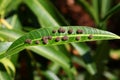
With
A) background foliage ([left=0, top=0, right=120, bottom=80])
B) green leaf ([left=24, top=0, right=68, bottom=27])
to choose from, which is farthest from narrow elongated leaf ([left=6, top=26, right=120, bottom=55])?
green leaf ([left=24, top=0, right=68, bottom=27])

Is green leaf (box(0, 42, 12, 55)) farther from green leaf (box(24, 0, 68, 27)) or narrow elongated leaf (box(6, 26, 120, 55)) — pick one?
green leaf (box(24, 0, 68, 27))

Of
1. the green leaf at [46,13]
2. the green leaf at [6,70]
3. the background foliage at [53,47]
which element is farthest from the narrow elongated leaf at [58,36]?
the green leaf at [46,13]

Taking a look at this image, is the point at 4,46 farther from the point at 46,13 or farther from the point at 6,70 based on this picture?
the point at 46,13

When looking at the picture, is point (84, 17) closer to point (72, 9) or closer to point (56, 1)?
point (72, 9)

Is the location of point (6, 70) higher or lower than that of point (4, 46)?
lower

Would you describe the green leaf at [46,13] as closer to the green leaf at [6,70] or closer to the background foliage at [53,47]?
the background foliage at [53,47]

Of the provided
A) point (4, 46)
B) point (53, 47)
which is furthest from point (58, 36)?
point (53, 47)
